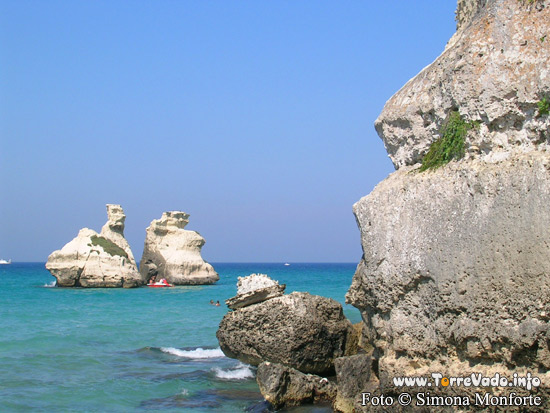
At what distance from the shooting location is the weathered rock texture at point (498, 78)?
6621 mm

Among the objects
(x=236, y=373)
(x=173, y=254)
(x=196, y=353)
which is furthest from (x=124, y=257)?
(x=236, y=373)

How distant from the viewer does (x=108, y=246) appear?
168ft

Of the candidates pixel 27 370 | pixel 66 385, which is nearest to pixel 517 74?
pixel 66 385

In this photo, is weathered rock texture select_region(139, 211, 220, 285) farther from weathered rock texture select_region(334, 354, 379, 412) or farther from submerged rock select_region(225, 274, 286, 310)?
weathered rock texture select_region(334, 354, 379, 412)

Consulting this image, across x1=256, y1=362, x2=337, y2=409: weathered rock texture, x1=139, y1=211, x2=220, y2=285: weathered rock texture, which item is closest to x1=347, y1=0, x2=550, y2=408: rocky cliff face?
x1=256, y1=362, x2=337, y2=409: weathered rock texture

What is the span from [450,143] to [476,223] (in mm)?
1169

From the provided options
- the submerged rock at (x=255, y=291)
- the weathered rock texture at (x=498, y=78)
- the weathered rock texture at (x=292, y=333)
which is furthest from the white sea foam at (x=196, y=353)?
the weathered rock texture at (x=498, y=78)

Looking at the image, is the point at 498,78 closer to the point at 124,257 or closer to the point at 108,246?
the point at 108,246

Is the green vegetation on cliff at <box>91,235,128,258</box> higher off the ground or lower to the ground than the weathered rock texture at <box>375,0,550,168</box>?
lower

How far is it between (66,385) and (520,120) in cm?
1094

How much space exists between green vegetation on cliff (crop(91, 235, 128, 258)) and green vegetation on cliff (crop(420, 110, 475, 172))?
46119 mm

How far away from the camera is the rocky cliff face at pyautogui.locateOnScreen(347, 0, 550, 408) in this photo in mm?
6234

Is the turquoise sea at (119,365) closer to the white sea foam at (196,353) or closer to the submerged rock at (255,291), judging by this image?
the white sea foam at (196,353)

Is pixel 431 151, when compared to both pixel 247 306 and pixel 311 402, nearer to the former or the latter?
pixel 311 402
